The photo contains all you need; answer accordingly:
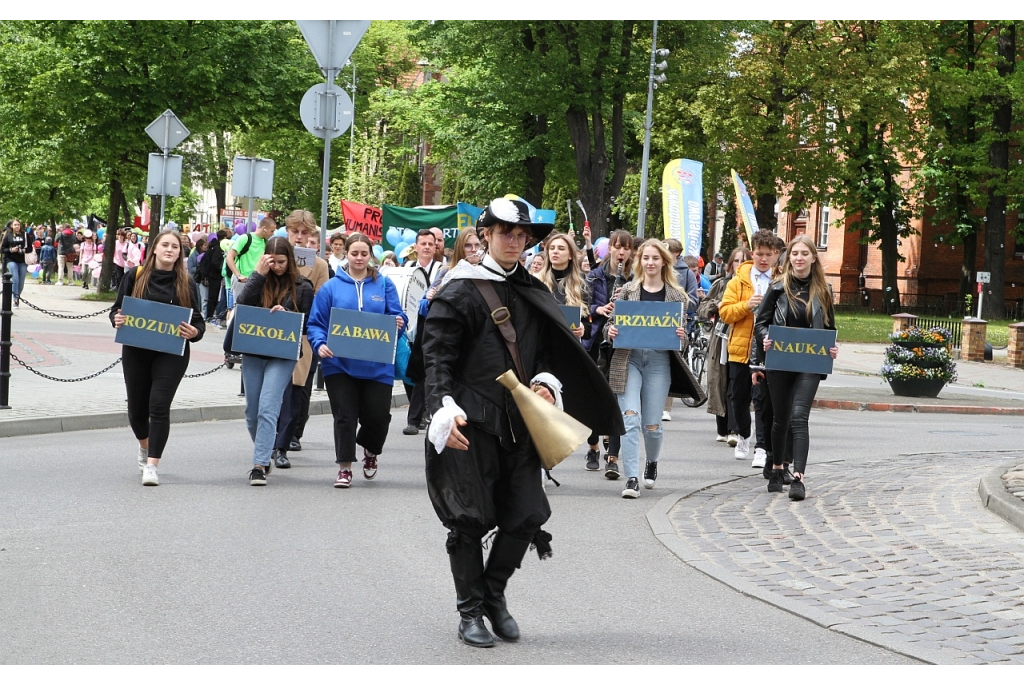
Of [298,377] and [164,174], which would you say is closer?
[298,377]

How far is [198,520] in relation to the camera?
338 inches

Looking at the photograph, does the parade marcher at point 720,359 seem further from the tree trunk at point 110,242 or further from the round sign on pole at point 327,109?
the tree trunk at point 110,242

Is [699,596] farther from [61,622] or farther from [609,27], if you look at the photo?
[609,27]

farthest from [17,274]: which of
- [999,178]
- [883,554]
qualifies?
[999,178]

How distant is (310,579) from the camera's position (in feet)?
22.6

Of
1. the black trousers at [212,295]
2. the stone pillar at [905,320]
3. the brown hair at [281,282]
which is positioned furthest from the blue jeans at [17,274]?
the brown hair at [281,282]

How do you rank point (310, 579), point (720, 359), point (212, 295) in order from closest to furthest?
point (310, 579) → point (720, 359) → point (212, 295)

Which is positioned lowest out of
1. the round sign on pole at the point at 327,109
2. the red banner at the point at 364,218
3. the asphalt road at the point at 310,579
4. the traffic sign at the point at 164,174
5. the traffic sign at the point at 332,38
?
the asphalt road at the point at 310,579

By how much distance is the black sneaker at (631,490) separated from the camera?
10.1 metres

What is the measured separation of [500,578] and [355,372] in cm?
458

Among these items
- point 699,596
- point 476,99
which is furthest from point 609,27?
point 699,596

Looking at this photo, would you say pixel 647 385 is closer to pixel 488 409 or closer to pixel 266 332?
pixel 266 332

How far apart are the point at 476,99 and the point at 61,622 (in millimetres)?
38439

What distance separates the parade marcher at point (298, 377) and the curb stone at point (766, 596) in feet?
10.4
